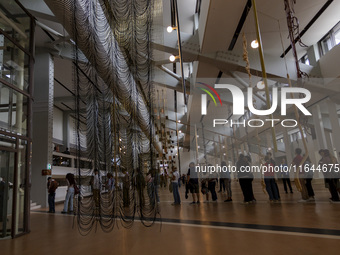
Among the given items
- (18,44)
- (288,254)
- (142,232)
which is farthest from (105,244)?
(18,44)

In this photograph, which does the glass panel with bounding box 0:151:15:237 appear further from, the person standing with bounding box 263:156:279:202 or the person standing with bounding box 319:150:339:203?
the person standing with bounding box 319:150:339:203

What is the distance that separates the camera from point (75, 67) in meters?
3.80

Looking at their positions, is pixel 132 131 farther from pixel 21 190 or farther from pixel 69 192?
pixel 69 192

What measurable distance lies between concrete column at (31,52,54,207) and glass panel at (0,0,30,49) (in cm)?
542

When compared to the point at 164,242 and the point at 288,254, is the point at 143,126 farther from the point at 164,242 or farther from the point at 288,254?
the point at 288,254

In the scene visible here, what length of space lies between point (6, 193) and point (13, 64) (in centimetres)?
222

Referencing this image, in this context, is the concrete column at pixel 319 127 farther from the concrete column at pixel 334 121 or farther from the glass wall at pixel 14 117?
the glass wall at pixel 14 117

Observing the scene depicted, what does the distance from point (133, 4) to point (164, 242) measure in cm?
322

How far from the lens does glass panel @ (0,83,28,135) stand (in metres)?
4.46

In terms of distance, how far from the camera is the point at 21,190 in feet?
15.8

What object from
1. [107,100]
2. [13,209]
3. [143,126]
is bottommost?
[13,209]

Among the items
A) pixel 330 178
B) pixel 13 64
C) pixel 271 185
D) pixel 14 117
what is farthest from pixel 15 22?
pixel 330 178

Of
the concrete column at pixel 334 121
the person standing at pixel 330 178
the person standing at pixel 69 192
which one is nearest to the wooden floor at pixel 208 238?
the person standing at pixel 330 178

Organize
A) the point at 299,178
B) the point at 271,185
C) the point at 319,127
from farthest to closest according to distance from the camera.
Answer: the point at 319,127
the point at 271,185
the point at 299,178
